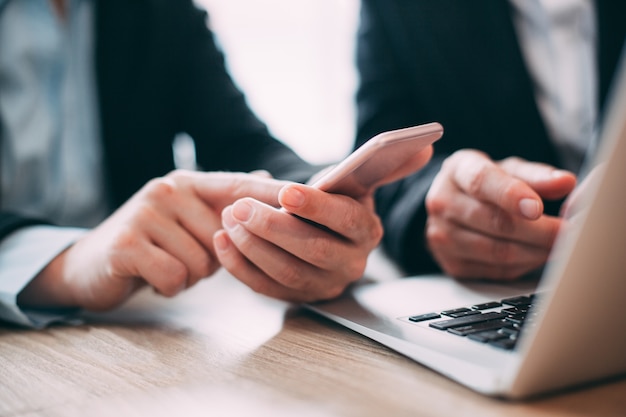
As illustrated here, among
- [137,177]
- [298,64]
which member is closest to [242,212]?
[137,177]

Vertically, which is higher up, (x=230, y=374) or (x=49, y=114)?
(x=49, y=114)

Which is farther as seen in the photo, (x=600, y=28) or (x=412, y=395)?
(x=600, y=28)

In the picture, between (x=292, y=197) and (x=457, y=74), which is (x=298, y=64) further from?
(x=292, y=197)

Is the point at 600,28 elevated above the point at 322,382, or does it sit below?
above

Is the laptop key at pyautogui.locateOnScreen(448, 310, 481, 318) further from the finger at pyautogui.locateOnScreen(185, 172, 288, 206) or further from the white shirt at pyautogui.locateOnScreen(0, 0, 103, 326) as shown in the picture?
the white shirt at pyautogui.locateOnScreen(0, 0, 103, 326)

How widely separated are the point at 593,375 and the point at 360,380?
0.12 metres

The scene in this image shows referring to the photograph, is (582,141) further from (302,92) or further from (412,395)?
(302,92)

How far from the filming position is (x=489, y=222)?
547mm

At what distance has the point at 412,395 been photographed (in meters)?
0.29

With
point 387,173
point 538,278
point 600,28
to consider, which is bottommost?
point 538,278

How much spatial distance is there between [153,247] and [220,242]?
0.07 m

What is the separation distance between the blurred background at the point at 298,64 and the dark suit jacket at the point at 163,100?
87 centimetres

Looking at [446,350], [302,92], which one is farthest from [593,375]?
[302,92]

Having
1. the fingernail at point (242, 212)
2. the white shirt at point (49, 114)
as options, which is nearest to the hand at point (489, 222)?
the fingernail at point (242, 212)
